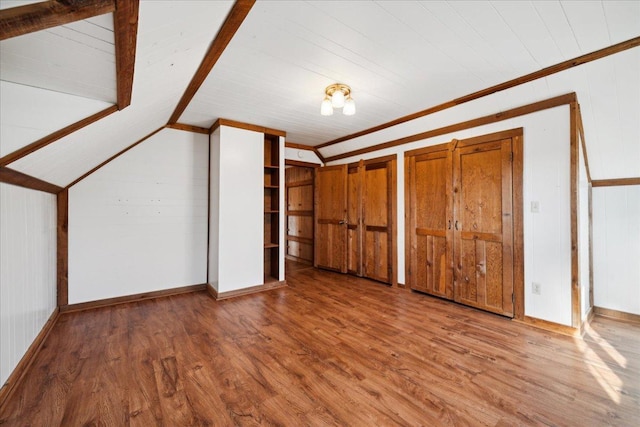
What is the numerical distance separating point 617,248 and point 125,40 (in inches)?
184

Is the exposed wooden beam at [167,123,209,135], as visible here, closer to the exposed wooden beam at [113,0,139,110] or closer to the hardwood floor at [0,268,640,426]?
the exposed wooden beam at [113,0,139,110]

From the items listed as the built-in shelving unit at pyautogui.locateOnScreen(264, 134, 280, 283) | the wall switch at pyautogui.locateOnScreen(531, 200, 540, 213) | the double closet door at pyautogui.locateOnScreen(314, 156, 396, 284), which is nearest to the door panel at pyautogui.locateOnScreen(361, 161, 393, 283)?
the double closet door at pyautogui.locateOnScreen(314, 156, 396, 284)

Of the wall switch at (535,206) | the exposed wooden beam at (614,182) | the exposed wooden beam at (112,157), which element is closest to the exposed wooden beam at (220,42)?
the exposed wooden beam at (112,157)

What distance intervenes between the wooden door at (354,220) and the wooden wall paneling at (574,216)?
2.63 meters

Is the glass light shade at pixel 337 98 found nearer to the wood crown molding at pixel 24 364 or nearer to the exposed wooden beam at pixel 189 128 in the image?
the exposed wooden beam at pixel 189 128

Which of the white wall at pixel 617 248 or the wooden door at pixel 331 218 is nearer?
the white wall at pixel 617 248

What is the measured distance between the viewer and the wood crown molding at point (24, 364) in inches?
61.8

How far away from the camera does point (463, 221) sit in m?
3.13

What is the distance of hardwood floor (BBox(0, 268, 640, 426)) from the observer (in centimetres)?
147

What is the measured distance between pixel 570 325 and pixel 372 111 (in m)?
2.98

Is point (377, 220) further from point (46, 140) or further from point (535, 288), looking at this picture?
point (46, 140)

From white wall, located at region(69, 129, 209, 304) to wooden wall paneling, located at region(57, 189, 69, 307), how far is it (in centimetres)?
4

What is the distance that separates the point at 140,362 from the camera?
1.97 metres

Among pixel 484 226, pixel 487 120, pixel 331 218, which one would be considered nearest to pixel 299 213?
pixel 331 218
